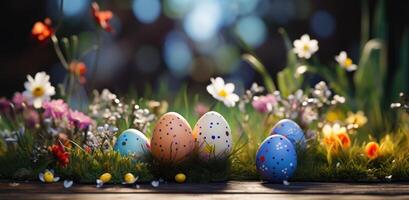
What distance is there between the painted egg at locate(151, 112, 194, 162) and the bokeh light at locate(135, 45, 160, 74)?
7512 millimetres

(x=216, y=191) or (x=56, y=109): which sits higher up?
(x=56, y=109)

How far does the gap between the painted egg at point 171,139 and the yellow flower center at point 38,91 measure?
849 mm

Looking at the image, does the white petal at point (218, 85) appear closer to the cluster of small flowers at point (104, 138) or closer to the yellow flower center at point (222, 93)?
the yellow flower center at point (222, 93)

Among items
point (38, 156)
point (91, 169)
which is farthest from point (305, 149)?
point (38, 156)

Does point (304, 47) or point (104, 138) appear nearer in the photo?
point (104, 138)

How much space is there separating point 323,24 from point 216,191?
820 cm

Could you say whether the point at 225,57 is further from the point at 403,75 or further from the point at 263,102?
the point at 263,102

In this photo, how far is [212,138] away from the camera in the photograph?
138 inches

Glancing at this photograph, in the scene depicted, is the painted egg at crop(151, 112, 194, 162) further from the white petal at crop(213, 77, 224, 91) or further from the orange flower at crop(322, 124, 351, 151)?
the orange flower at crop(322, 124, 351, 151)

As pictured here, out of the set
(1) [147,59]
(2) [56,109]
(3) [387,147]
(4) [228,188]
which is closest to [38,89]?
(2) [56,109]

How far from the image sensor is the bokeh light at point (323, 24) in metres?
10.7

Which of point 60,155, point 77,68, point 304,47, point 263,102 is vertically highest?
point 304,47

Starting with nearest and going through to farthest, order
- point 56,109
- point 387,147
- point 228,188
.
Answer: point 228,188
point 387,147
point 56,109

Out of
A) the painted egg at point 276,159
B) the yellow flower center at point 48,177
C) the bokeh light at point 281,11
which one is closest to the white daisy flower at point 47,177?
the yellow flower center at point 48,177
